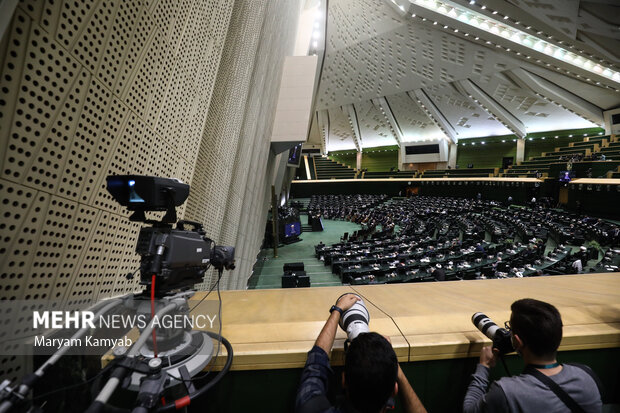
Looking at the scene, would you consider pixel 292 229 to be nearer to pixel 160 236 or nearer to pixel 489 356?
pixel 489 356

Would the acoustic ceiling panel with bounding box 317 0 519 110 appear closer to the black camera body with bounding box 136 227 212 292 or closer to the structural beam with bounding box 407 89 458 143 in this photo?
the structural beam with bounding box 407 89 458 143

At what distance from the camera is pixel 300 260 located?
1286 centimetres

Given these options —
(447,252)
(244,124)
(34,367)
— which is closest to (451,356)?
(34,367)

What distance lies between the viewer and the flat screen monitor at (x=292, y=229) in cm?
1631

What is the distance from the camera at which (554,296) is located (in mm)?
2062

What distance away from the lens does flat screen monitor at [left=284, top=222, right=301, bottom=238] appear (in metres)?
16.3

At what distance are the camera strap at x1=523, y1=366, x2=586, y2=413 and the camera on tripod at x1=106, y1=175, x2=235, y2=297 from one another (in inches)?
67.4

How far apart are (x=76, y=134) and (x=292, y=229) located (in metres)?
15.3

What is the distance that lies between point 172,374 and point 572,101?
32141 millimetres

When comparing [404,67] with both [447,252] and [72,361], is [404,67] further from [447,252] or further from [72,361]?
[72,361]

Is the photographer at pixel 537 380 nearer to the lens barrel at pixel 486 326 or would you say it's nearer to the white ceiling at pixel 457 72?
the lens barrel at pixel 486 326

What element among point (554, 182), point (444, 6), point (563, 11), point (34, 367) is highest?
point (444, 6)

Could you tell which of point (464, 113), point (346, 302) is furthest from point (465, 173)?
point (346, 302)

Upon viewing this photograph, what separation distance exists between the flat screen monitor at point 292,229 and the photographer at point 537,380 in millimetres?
15118
